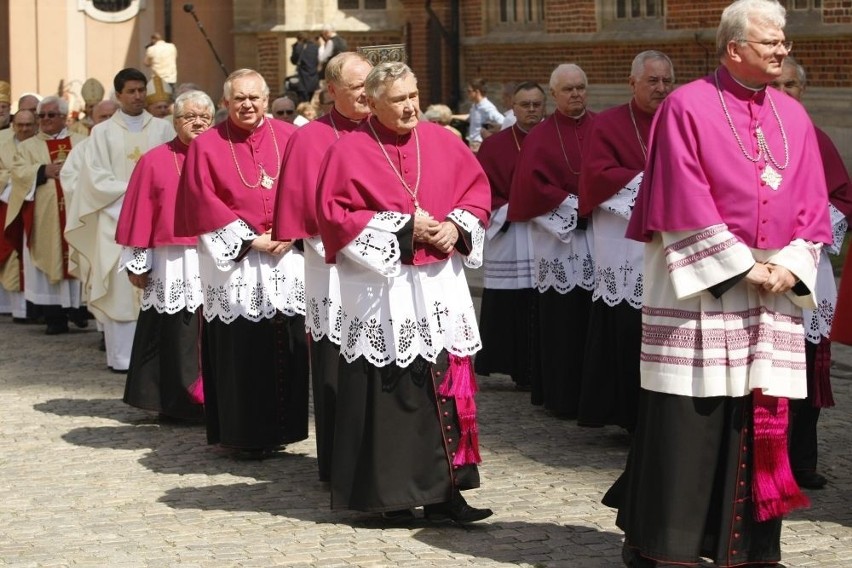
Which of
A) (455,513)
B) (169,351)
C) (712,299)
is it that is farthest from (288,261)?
(712,299)

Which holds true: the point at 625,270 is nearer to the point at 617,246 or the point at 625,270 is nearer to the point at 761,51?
the point at 617,246

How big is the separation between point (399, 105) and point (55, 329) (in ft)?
25.9

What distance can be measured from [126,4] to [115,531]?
26952 mm

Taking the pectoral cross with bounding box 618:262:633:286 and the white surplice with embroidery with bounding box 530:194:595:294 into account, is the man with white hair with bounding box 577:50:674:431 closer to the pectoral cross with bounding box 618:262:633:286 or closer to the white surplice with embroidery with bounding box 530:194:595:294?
the pectoral cross with bounding box 618:262:633:286

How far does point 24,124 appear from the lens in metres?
14.9

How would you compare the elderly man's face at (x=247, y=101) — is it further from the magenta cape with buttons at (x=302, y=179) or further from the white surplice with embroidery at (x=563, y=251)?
the white surplice with embroidery at (x=563, y=251)

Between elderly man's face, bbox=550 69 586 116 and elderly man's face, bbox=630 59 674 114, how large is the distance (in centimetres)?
102

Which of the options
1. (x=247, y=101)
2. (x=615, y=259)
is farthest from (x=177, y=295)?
(x=615, y=259)

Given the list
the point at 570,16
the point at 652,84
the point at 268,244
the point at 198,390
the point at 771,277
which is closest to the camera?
the point at 771,277

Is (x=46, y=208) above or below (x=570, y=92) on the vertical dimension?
below

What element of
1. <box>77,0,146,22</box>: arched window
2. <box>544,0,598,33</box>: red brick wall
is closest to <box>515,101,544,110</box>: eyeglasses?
<box>544,0,598,33</box>: red brick wall

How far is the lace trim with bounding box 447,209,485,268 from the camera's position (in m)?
7.10

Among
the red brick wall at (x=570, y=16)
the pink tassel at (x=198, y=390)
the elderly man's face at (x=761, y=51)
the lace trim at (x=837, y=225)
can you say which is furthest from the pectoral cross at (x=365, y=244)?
the red brick wall at (x=570, y=16)

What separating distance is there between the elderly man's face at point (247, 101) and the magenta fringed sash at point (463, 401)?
2187mm
